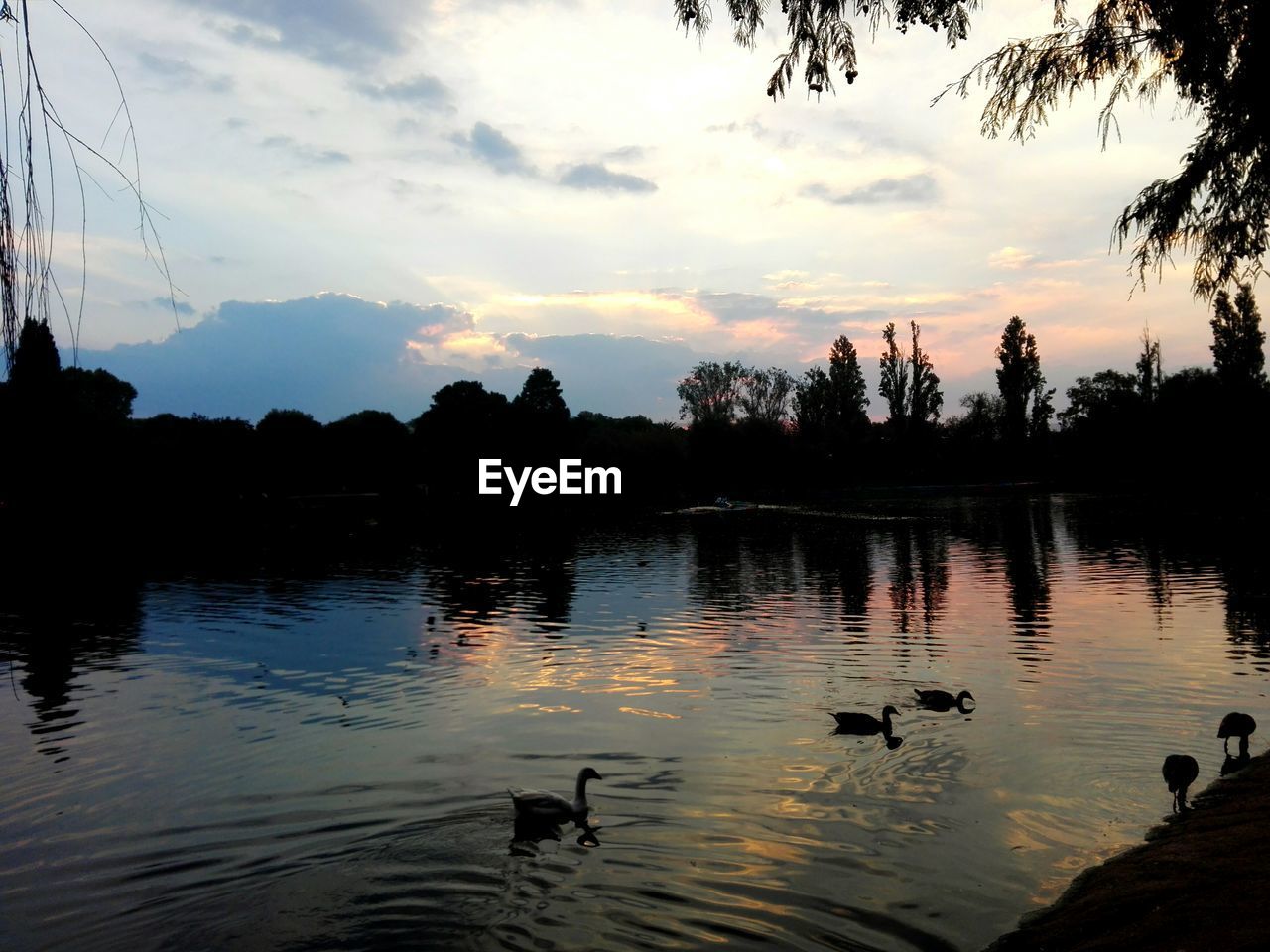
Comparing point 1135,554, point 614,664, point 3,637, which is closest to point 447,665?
point 614,664

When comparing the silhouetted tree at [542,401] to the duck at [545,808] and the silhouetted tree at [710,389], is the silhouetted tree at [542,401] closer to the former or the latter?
the silhouetted tree at [710,389]

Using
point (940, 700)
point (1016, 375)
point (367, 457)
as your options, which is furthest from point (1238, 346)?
point (367, 457)

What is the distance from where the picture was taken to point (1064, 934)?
7.01 metres

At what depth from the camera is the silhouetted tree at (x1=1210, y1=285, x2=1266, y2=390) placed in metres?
75.6

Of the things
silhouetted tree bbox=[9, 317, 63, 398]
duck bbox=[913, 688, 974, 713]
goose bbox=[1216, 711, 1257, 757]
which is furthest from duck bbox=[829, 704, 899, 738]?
silhouetted tree bbox=[9, 317, 63, 398]

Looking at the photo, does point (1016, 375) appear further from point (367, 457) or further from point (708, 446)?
point (367, 457)

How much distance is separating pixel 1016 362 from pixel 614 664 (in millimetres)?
109705

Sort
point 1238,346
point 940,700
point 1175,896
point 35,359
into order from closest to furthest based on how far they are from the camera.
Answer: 1. point 35,359
2. point 1175,896
3. point 940,700
4. point 1238,346

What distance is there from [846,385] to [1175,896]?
133699 millimetres

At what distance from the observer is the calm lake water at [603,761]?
8180mm

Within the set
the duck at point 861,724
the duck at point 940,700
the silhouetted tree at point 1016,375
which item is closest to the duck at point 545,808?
the duck at point 861,724

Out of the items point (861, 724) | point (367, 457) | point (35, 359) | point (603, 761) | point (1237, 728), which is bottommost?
point (603, 761)

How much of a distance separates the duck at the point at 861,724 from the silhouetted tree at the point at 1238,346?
73577 millimetres

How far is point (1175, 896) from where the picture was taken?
703 centimetres
